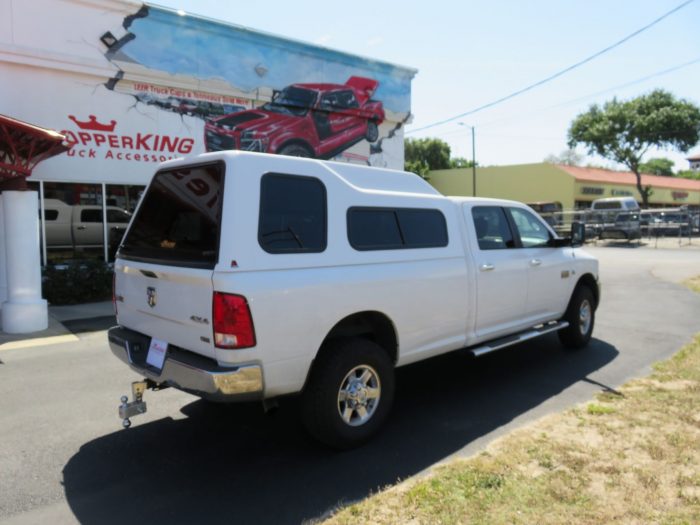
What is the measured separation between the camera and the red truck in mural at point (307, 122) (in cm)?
1430

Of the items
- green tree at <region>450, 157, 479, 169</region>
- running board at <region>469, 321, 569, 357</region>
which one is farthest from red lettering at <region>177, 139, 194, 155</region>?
green tree at <region>450, 157, 479, 169</region>

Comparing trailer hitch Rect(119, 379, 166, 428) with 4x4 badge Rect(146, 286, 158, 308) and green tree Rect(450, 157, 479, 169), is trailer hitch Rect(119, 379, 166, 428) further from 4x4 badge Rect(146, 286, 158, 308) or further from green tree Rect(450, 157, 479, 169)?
green tree Rect(450, 157, 479, 169)

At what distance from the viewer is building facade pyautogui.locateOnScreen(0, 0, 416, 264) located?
11.2 m

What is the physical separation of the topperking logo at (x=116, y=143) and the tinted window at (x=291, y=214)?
377 inches

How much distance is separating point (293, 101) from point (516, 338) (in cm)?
1176

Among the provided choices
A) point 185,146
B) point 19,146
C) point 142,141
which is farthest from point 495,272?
point 185,146

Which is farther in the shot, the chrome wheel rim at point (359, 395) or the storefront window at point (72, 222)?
the storefront window at point (72, 222)

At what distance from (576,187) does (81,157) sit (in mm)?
39151

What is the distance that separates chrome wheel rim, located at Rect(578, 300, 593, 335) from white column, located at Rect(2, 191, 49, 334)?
7.67 metres

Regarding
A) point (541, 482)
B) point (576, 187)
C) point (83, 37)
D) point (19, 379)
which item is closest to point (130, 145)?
point (83, 37)

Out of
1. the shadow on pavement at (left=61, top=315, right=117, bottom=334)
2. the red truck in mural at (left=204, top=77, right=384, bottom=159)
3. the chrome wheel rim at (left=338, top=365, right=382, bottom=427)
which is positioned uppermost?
the red truck in mural at (left=204, top=77, right=384, bottom=159)

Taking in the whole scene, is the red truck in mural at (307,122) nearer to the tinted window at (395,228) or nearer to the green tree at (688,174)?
the tinted window at (395,228)

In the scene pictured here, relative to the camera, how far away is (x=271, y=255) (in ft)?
11.3

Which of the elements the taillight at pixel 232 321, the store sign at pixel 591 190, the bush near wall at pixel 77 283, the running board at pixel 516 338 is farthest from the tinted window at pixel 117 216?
the store sign at pixel 591 190
